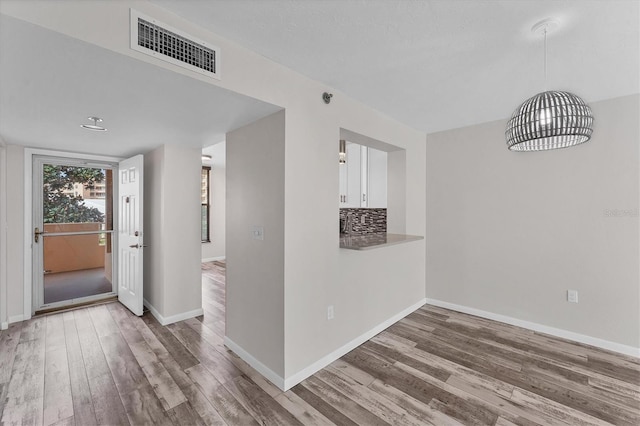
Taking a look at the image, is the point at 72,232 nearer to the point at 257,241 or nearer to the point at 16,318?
the point at 16,318

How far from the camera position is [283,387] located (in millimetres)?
2119

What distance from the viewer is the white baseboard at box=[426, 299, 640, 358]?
2.66 metres

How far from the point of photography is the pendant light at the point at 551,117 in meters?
1.55

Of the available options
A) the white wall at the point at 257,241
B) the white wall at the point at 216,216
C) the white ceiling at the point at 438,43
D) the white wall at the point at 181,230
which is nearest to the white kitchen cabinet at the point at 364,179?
the white ceiling at the point at 438,43

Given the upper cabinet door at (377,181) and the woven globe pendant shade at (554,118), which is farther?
the upper cabinet door at (377,181)

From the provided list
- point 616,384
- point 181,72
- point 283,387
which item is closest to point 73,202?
point 181,72

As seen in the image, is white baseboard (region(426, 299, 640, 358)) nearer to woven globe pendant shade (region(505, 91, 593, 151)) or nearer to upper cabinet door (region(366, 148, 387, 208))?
upper cabinet door (region(366, 148, 387, 208))

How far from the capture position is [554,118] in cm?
156

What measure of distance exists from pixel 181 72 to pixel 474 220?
3492mm

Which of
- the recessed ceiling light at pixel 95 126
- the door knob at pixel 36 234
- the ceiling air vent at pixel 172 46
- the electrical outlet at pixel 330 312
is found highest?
the ceiling air vent at pixel 172 46

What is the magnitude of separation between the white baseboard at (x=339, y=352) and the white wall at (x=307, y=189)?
0.07ft

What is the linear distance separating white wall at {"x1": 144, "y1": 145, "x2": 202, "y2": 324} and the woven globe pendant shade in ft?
11.0

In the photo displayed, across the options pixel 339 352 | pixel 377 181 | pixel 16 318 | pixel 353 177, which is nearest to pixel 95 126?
pixel 16 318

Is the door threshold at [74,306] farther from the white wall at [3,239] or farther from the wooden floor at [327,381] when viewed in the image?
the wooden floor at [327,381]
